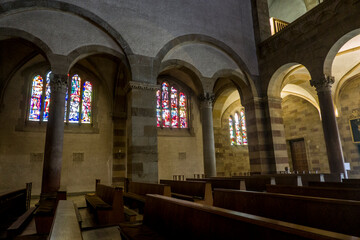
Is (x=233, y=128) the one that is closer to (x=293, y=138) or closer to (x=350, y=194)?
(x=293, y=138)

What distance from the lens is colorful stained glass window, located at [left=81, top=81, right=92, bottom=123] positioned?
1241 cm

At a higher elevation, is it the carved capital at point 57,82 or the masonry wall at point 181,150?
the carved capital at point 57,82

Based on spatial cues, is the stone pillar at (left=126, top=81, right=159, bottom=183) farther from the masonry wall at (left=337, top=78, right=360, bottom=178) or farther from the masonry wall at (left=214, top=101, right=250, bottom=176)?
the masonry wall at (left=337, top=78, right=360, bottom=178)

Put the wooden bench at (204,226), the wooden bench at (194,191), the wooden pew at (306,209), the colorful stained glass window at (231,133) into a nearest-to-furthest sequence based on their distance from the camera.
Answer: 1. the wooden bench at (204,226)
2. the wooden pew at (306,209)
3. the wooden bench at (194,191)
4. the colorful stained glass window at (231,133)

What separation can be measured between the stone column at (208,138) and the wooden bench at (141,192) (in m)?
4.16

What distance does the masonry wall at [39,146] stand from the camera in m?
10.5

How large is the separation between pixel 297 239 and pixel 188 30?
10423 millimetres

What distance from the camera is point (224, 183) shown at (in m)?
5.52

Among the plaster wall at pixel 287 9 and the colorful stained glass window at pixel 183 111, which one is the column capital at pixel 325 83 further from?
the plaster wall at pixel 287 9

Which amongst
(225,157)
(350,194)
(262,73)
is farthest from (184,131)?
(350,194)

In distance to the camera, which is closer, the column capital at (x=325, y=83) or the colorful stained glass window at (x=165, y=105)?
the column capital at (x=325, y=83)

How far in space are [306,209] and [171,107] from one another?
12542 mm

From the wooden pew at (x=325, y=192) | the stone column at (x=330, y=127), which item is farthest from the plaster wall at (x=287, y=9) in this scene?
the wooden pew at (x=325, y=192)

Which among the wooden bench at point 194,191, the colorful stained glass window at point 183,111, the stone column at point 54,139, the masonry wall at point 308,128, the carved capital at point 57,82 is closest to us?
the wooden bench at point 194,191
